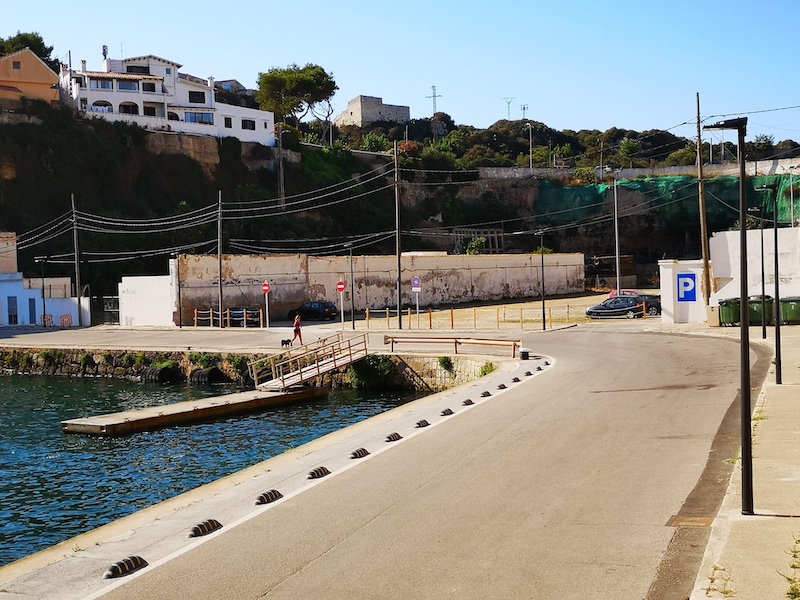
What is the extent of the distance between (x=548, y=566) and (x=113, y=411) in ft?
90.0

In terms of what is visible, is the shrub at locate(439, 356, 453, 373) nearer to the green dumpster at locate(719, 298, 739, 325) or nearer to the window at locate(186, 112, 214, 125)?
the green dumpster at locate(719, 298, 739, 325)

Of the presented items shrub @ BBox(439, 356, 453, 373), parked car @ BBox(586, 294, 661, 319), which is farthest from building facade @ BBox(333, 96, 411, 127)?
shrub @ BBox(439, 356, 453, 373)

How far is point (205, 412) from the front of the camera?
30188 mm

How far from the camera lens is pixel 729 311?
1614 inches

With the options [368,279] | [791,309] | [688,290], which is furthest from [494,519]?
[368,279]

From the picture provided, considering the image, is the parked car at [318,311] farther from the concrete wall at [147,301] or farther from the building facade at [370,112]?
the building facade at [370,112]

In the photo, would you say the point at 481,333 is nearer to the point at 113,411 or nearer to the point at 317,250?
the point at 113,411

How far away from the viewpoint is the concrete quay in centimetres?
874

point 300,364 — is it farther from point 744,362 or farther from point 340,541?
point 744,362

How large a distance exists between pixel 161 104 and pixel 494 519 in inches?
4035

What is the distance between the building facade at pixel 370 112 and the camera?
18562 cm


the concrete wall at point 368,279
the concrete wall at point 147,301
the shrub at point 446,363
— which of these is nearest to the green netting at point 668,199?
the concrete wall at point 368,279

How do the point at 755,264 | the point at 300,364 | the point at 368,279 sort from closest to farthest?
1. the point at 300,364
2. the point at 755,264
3. the point at 368,279

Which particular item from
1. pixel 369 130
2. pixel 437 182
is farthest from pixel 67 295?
→ pixel 369 130
